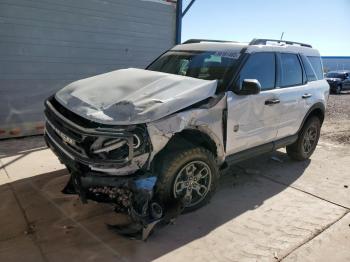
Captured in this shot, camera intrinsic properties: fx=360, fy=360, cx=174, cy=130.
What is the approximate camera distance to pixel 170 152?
3.86 m

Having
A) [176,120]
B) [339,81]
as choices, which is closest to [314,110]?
[176,120]

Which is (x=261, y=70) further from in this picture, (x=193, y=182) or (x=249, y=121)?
(x=193, y=182)

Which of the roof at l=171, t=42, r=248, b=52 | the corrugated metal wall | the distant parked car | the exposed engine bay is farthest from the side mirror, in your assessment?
the distant parked car

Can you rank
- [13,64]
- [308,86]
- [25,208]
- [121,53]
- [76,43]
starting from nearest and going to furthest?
[25,208] < [308,86] < [13,64] < [76,43] < [121,53]

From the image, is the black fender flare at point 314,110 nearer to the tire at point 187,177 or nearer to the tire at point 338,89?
the tire at point 187,177

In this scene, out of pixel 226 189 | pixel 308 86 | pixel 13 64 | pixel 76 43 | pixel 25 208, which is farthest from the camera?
pixel 76 43

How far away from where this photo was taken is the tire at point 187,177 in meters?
3.77

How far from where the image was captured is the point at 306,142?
6383mm

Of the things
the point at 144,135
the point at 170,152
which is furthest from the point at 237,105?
the point at 144,135

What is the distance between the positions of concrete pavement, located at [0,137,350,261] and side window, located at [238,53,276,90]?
1.51 meters

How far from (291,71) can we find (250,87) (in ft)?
5.38

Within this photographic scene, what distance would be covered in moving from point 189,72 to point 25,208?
2625 mm

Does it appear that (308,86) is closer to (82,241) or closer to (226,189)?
(226,189)

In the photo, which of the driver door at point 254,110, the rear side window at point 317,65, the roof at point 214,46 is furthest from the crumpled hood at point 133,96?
the rear side window at point 317,65
